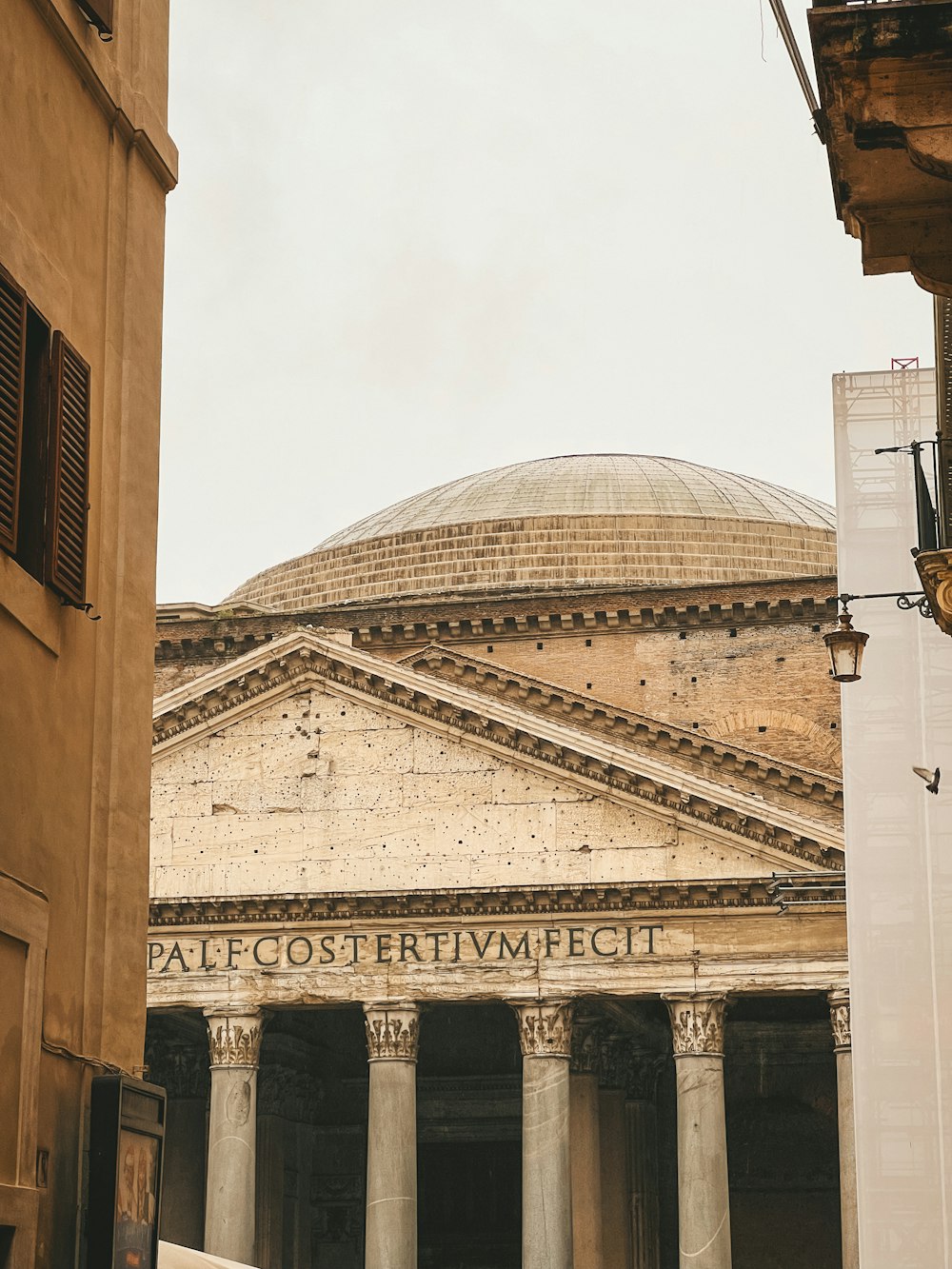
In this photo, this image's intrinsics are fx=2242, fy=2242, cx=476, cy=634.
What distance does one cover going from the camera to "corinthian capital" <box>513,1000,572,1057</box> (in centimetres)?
2292

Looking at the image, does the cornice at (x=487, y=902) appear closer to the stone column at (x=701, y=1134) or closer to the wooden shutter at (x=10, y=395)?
the stone column at (x=701, y=1134)

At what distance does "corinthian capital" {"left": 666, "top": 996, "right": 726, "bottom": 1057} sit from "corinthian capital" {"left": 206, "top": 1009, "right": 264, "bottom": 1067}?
4398 mm

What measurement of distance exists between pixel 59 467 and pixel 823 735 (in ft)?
74.6

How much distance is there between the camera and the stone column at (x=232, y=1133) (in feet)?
74.6

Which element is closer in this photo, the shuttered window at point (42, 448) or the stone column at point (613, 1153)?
the shuttered window at point (42, 448)

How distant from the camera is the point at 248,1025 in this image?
2369cm

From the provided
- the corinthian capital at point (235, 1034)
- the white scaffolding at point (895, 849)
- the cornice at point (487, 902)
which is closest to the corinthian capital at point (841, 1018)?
the cornice at point (487, 902)

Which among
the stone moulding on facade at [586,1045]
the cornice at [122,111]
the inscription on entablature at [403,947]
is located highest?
the cornice at [122,111]

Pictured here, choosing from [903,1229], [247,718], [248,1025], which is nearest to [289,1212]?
[248,1025]

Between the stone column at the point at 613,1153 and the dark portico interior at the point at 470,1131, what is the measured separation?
0.51 m

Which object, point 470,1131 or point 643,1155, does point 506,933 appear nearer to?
point 643,1155

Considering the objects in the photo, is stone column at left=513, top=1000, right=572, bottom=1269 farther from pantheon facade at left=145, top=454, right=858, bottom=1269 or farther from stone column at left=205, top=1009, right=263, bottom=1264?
stone column at left=205, top=1009, right=263, bottom=1264

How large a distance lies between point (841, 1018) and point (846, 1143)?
134 centimetres

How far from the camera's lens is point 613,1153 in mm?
25531
